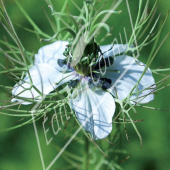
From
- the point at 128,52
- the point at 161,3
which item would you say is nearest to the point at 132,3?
the point at 161,3

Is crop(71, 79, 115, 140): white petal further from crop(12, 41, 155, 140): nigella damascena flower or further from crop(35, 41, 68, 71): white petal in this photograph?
crop(35, 41, 68, 71): white petal

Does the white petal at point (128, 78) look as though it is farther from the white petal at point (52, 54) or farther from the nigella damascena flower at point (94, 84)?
the white petal at point (52, 54)

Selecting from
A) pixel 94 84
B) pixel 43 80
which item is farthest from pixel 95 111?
pixel 43 80

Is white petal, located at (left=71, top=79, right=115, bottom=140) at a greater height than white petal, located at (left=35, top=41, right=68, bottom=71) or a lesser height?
lesser

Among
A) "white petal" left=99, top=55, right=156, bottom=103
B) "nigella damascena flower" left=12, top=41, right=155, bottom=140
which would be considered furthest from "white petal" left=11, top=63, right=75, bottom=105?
"white petal" left=99, top=55, right=156, bottom=103

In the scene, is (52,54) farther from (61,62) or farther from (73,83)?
(73,83)

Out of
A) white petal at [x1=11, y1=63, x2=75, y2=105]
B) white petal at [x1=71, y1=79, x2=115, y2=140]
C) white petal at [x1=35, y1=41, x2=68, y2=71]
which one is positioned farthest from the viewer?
white petal at [x1=35, y1=41, x2=68, y2=71]

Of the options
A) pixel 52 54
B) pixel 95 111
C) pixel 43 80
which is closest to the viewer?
pixel 95 111
